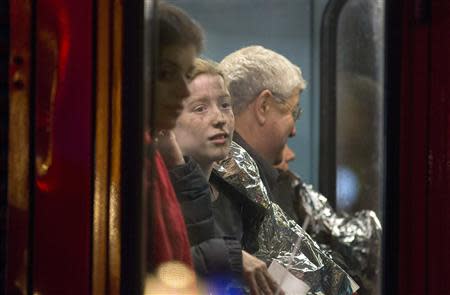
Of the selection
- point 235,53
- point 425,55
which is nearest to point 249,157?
point 235,53

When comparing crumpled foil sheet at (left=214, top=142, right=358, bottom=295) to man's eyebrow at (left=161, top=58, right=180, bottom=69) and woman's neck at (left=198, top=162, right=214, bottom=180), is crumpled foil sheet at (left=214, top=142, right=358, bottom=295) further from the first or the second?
man's eyebrow at (left=161, top=58, right=180, bottom=69)

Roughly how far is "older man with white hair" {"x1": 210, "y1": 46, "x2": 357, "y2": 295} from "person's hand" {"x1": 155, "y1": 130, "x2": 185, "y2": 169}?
0.10m

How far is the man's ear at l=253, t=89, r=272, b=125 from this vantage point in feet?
5.57

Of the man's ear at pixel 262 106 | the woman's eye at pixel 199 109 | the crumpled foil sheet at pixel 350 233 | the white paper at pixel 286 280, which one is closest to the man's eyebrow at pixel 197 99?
the woman's eye at pixel 199 109

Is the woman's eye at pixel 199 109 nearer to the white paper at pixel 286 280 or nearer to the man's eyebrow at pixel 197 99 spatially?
the man's eyebrow at pixel 197 99

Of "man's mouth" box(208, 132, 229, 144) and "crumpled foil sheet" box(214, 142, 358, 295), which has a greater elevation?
"man's mouth" box(208, 132, 229, 144)

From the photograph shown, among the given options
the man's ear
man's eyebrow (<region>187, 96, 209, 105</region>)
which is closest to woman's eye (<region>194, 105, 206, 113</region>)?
man's eyebrow (<region>187, 96, 209, 105</region>)

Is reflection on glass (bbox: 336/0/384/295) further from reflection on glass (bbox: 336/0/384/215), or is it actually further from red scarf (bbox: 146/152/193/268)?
red scarf (bbox: 146/152/193/268)

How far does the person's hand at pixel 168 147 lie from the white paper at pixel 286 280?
0.33m

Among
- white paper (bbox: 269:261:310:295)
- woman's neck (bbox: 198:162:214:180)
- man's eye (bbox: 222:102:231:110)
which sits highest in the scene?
man's eye (bbox: 222:102:231:110)

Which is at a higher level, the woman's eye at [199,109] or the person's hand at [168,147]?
the woman's eye at [199,109]

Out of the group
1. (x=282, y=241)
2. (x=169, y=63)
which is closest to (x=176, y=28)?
(x=169, y=63)

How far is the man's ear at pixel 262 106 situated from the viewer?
5.57ft

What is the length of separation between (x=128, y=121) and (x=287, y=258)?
1.61 ft
